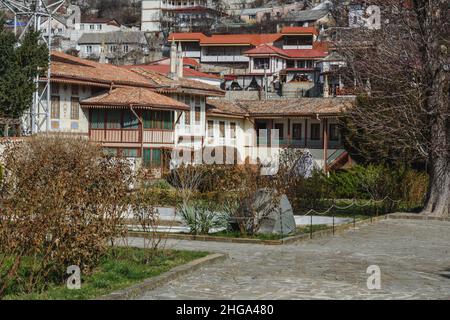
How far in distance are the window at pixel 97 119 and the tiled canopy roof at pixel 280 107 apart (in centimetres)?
850

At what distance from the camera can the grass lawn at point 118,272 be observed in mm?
8734

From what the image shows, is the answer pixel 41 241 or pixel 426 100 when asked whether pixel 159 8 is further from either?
pixel 41 241

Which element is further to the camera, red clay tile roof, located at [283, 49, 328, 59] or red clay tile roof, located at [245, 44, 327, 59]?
red clay tile roof, located at [283, 49, 328, 59]

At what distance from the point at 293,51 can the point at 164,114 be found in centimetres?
5365

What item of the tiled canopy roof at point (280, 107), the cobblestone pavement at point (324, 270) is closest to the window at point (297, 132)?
the tiled canopy roof at point (280, 107)

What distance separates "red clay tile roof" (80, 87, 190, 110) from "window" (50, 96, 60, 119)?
5.42 ft

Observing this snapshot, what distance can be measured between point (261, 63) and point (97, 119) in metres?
47.8

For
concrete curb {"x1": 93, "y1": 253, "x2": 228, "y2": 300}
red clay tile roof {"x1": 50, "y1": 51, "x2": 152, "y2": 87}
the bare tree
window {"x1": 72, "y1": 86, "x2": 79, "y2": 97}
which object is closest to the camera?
concrete curb {"x1": 93, "y1": 253, "x2": 228, "y2": 300}

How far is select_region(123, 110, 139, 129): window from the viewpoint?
35.5 meters

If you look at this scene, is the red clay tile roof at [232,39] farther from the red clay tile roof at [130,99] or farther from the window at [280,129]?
the red clay tile roof at [130,99]

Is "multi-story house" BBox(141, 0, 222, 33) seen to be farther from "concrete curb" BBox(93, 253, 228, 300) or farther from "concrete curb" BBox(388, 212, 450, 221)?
"concrete curb" BBox(93, 253, 228, 300)

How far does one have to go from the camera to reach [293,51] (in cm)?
8850

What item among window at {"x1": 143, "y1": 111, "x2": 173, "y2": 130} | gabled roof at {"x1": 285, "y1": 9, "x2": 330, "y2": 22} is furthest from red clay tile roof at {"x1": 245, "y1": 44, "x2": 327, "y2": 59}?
window at {"x1": 143, "y1": 111, "x2": 173, "y2": 130}
